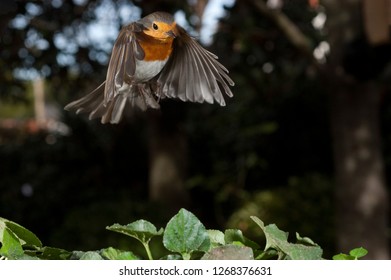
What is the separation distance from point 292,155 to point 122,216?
6.09 ft

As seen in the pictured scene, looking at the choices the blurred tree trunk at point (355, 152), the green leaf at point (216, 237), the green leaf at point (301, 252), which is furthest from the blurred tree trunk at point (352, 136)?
the green leaf at point (301, 252)

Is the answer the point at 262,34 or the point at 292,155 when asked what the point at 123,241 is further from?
the point at 292,155

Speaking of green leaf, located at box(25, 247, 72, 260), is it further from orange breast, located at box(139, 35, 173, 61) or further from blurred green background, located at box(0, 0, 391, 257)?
blurred green background, located at box(0, 0, 391, 257)

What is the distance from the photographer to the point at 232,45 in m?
3.72

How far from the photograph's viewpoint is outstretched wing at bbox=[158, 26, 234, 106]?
2.41ft

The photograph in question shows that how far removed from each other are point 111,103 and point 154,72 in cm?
6

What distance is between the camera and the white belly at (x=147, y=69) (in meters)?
0.72

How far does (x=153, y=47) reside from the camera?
72 centimetres

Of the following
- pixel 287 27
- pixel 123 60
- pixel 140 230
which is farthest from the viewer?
pixel 287 27

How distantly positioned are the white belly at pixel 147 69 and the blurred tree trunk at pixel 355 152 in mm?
2909

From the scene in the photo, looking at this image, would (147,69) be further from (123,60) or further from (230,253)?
(230,253)

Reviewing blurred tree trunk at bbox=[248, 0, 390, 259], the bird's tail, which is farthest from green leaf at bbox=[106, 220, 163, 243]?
blurred tree trunk at bbox=[248, 0, 390, 259]

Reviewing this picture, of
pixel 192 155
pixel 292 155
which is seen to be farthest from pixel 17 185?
pixel 292 155

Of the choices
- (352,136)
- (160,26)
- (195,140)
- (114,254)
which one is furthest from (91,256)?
(195,140)
